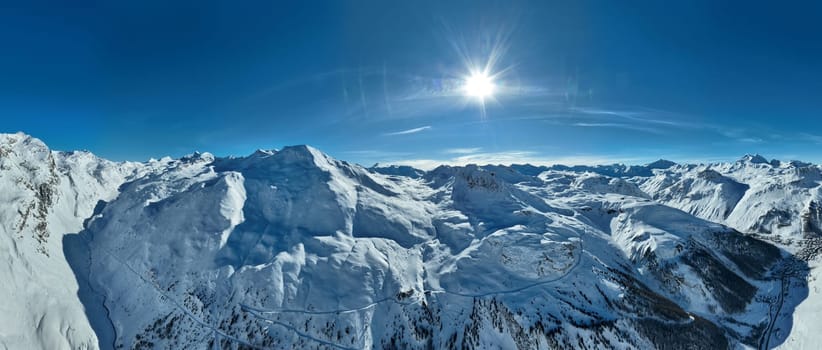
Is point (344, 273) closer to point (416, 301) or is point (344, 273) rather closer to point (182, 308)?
point (416, 301)

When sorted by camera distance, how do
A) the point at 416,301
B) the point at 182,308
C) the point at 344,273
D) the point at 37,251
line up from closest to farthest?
the point at 37,251 < the point at 182,308 < the point at 416,301 < the point at 344,273

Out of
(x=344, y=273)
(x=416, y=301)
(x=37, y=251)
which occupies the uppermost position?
(x=37, y=251)

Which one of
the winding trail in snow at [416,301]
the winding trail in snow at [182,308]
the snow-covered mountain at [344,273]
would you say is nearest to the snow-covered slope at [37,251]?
the snow-covered mountain at [344,273]

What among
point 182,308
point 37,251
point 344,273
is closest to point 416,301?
point 344,273

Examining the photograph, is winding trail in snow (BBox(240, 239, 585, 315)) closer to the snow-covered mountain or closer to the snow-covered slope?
the snow-covered mountain

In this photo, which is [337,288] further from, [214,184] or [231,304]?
[214,184]

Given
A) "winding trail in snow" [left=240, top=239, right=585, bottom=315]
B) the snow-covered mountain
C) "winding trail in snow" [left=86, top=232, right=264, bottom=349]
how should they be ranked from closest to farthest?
1. "winding trail in snow" [left=86, top=232, right=264, bottom=349]
2. the snow-covered mountain
3. "winding trail in snow" [left=240, top=239, right=585, bottom=315]

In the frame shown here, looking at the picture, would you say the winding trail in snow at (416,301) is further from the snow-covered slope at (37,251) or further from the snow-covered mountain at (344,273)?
the snow-covered slope at (37,251)

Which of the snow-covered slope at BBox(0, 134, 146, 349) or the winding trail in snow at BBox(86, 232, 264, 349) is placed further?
the winding trail in snow at BBox(86, 232, 264, 349)

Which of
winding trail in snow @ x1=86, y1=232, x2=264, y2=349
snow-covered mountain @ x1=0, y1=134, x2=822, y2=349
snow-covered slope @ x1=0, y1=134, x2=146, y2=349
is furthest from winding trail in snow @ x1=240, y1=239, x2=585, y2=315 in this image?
snow-covered slope @ x1=0, y1=134, x2=146, y2=349

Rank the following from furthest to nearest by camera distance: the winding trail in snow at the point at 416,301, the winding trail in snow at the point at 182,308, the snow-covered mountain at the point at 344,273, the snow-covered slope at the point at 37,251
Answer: the winding trail in snow at the point at 416,301 < the snow-covered mountain at the point at 344,273 < the winding trail in snow at the point at 182,308 < the snow-covered slope at the point at 37,251
